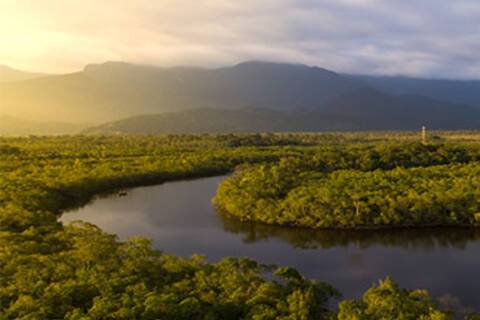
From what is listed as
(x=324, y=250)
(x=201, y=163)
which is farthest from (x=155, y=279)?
(x=201, y=163)

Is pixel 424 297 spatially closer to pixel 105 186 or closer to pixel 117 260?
pixel 117 260

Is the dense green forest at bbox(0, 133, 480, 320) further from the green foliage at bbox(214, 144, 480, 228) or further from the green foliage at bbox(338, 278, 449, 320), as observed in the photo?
the green foliage at bbox(214, 144, 480, 228)

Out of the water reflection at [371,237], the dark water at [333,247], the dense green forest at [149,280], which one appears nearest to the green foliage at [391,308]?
the dense green forest at [149,280]

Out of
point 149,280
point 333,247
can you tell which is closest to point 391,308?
point 149,280

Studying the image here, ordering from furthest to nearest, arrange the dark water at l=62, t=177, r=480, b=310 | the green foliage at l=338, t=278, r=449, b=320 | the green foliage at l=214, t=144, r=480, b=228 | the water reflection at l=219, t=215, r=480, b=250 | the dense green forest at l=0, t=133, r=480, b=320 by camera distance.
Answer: the green foliage at l=214, t=144, r=480, b=228
the water reflection at l=219, t=215, r=480, b=250
the dark water at l=62, t=177, r=480, b=310
the dense green forest at l=0, t=133, r=480, b=320
the green foliage at l=338, t=278, r=449, b=320

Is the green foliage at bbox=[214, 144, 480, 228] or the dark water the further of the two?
the green foliage at bbox=[214, 144, 480, 228]

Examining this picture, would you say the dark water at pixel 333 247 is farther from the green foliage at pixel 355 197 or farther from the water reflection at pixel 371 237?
the green foliage at pixel 355 197

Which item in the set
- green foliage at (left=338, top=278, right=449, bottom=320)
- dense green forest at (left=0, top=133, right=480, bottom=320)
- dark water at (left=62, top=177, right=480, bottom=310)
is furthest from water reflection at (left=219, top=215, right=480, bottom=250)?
green foliage at (left=338, top=278, right=449, bottom=320)

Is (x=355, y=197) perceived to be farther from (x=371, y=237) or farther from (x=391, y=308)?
(x=391, y=308)
